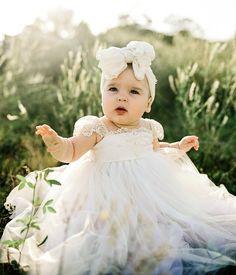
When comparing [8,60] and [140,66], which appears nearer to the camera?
[140,66]

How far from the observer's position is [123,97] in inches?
113

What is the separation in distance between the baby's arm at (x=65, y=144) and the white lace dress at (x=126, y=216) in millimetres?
47

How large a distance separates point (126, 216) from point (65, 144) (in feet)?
1.49

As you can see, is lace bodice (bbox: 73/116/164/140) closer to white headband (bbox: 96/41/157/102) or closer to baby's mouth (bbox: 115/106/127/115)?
baby's mouth (bbox: 115/106/127/115)

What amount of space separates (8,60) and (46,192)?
4.00 meters

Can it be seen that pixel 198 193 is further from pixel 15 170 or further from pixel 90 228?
pixel 15 170

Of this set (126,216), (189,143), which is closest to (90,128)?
(126,216)

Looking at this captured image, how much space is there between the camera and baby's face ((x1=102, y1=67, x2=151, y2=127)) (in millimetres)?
2879

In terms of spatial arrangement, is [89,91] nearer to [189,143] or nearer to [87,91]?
[87,91]

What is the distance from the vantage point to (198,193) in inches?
120

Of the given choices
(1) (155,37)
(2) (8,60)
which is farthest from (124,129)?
(1) (155,37)

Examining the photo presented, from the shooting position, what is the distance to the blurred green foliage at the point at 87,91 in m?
4.64

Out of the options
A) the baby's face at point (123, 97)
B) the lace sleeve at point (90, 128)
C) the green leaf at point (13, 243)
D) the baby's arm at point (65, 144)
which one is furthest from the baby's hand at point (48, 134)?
the green leaf at point (13, 243)

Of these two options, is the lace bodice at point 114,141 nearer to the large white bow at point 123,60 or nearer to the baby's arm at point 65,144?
the baby's arm at point 65,144
